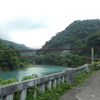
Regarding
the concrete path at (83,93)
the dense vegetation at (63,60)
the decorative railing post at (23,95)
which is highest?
the decorative railing post at (23,95)

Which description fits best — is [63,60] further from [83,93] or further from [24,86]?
[24,86]

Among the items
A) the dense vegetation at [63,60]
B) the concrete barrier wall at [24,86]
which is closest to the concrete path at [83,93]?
the concrete barrier wall at [24,86]

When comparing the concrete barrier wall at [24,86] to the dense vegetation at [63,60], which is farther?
the dense vegetation at [63,60]

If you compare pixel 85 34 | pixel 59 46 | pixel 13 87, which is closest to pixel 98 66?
pixel 13 87

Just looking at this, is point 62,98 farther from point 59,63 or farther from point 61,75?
point 59,63

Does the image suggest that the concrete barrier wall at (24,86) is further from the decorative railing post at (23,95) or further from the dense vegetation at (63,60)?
the dense vegetation at (63,60)

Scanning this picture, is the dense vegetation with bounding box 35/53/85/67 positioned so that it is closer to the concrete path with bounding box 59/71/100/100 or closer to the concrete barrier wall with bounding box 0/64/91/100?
the concrete path with bounding box 59/71/100/100

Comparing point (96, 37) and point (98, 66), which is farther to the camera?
point (96, 37)

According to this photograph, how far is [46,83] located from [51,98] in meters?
0.40

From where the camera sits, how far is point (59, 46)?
76.6 m

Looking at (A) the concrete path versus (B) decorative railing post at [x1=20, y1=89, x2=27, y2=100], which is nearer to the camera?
(B) decorative railing post at [x1=20, y1=89, x2=27, y2=100]

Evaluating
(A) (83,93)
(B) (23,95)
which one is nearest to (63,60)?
(A) (83,93)

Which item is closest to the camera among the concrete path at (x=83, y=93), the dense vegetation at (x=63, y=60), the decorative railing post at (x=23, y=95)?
the decorative railing post at (x=23, y=95)

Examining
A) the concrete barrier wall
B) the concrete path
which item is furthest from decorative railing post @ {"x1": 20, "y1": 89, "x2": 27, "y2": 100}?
the concrete path
